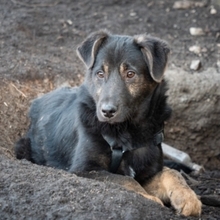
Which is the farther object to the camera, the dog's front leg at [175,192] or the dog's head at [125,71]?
the dog's head at [125,71]

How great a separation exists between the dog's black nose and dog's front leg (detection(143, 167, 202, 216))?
37.2 inches

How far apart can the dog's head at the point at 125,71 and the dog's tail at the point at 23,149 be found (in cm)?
140

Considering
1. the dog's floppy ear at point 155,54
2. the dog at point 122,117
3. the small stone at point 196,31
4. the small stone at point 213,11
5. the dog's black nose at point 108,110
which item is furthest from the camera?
the small stone at point 213,11

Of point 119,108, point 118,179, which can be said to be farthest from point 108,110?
point 118,179

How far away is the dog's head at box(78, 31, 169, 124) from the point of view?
691 cm

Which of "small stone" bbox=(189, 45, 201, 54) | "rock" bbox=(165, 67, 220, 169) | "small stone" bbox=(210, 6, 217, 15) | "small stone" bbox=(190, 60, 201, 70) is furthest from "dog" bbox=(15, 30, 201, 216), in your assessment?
"small stone" bbox=(210, 6, 217, 15)

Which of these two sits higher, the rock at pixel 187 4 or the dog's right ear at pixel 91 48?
the dog's right ear at pixel 91 48

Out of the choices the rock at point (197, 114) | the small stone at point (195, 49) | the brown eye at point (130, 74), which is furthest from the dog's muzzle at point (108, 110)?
the small stone at point (195, 49)

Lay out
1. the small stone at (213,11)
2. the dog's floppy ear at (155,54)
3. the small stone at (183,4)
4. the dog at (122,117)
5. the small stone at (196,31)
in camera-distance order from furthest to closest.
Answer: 1. the small stone at (183,4)
2. the small stone at (213,11)
3. the small stone at (196,31)
4. the dog's floppy ear at (155,54)
5. the dog at (122,117)

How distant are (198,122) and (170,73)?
880 millimetres

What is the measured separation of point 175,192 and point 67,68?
4.09 metres

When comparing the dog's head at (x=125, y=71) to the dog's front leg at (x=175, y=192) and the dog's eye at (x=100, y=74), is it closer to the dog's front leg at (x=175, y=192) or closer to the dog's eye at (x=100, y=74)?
the dog's eye at (x=100, y=74)

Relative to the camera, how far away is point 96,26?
1209cm

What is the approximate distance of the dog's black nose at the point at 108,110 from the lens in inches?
264
